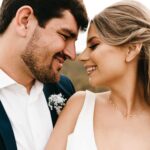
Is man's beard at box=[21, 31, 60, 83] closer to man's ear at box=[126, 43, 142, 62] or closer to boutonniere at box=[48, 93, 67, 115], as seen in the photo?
boutonniere at box=[48, 93, 67, 115]

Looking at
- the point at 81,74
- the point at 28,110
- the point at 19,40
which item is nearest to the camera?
the point at 28,110

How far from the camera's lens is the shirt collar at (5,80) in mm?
3574

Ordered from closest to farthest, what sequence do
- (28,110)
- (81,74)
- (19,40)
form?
1. (28,110)
2. (19,40)
3. (81,74)

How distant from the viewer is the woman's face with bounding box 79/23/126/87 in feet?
12.4

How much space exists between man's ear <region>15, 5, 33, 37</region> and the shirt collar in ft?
1.22

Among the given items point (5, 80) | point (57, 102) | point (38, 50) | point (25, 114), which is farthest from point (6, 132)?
point (38, 50)

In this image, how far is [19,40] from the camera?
3.87m

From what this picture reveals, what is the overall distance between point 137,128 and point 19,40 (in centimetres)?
114

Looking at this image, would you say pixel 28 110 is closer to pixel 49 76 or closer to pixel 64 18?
pixel 49 76

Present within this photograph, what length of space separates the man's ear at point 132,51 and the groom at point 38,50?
420mm

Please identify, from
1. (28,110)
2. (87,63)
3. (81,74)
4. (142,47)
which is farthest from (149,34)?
(81,74)

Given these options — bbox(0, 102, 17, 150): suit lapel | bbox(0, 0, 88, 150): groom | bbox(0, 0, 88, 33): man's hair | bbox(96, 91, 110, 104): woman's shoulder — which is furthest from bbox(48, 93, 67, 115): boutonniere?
bbox(0, 0, 88, 33): man's hair

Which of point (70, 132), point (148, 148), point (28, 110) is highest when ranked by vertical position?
point (28, 110)

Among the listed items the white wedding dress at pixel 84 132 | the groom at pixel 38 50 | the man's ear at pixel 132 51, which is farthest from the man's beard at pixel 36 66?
the man's ear at pixel 132 51
